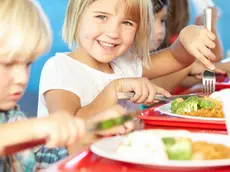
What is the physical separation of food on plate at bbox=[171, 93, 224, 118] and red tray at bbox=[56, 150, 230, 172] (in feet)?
1.40

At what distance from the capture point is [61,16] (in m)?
4.78

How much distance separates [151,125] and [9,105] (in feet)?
1.08

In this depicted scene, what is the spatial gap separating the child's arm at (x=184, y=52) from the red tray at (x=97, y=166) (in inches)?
36.3

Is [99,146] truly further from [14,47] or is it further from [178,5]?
[178,5]

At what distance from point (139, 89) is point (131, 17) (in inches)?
14.9

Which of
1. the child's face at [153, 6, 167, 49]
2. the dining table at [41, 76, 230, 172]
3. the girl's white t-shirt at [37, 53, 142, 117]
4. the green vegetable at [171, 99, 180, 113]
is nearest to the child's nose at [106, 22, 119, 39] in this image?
the girl's white t-shirt at [37, 53, 142, 117]

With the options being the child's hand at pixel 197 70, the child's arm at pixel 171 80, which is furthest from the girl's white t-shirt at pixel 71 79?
the child's hand at pixel 197 70

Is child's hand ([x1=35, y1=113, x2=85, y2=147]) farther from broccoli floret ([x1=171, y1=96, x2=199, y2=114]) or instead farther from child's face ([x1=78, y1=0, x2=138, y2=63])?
child's face ([x1=78, y1=0, x2=138, y2=63])

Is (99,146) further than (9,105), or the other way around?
(9,105)

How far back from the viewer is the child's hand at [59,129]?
764 millimetres

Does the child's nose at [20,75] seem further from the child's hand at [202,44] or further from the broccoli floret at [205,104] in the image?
the child's hand at [202,44]

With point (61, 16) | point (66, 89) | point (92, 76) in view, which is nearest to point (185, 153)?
point (66, 89)

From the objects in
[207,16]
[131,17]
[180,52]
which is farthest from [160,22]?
[207,16]

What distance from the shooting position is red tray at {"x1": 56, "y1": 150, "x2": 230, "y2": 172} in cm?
75
